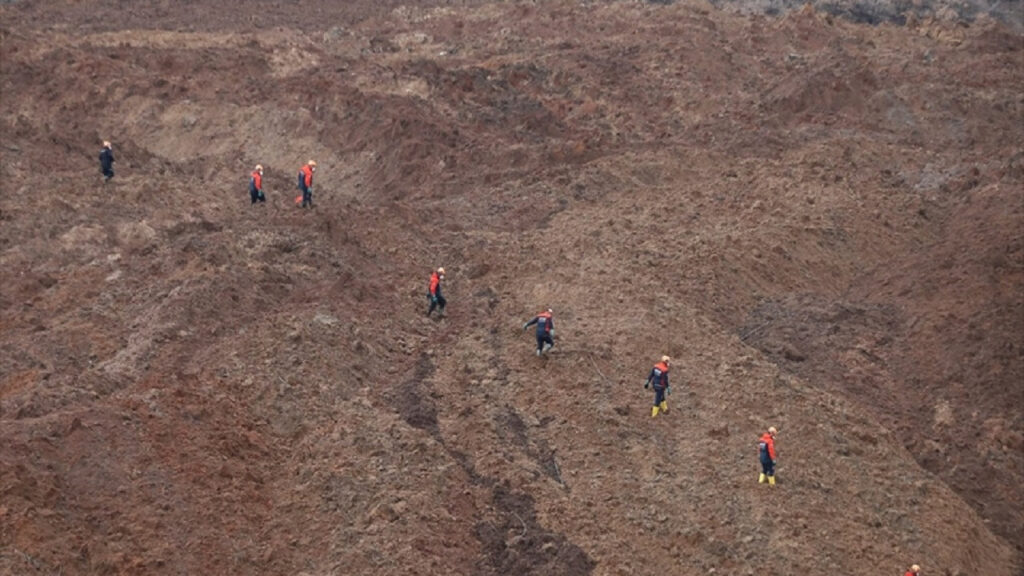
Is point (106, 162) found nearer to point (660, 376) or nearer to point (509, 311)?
point (509, 311)

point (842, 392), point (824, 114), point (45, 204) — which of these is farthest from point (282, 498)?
point (824, 114)

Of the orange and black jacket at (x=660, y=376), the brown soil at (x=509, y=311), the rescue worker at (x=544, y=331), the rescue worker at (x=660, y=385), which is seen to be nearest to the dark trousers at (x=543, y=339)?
the rescue worker at (x=544, y=331)

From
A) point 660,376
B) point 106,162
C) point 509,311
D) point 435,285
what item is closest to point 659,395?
point 660,376

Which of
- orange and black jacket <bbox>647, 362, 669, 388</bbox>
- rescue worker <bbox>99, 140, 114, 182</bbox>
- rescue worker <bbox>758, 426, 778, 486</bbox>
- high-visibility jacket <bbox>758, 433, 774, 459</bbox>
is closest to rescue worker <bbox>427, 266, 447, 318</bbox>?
orange and black jacket <bbox>647, 362, 669, 388</bbox>

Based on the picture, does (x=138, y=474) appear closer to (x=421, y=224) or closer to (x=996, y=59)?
(x=421, y=224)

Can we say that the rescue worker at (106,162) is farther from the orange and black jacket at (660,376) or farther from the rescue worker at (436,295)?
the orange and black jacket at (660,376)

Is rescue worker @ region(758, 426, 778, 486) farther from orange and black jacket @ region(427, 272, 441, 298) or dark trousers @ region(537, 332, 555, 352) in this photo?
orange and black jacket @ region(427, 272, 441, 298)
